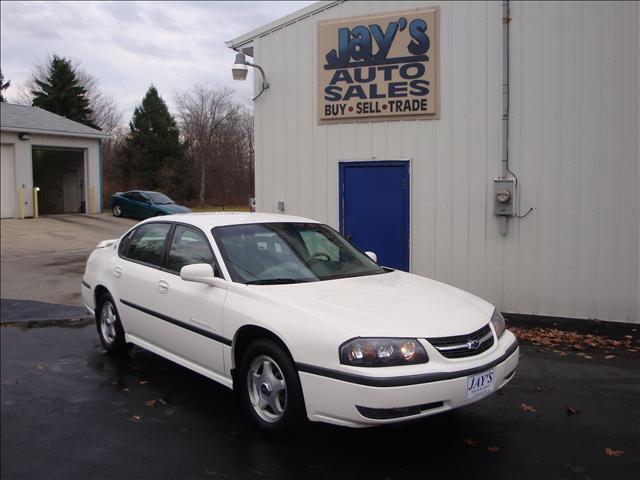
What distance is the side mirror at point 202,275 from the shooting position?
455 cm

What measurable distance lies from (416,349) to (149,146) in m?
38.5

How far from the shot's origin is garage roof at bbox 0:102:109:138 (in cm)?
2223

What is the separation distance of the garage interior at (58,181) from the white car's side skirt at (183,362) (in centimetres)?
2245

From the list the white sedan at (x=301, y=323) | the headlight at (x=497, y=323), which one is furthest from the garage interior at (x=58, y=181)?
the headlight at (x=497, y=323)

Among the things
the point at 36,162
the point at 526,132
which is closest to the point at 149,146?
the point at 36,162

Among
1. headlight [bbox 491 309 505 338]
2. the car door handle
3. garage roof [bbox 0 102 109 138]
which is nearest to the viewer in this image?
headlight [bbox 491 309 505 338]

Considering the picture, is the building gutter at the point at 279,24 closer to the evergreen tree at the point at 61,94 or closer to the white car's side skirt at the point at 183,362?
the white car's side skirt at the point at 183,362

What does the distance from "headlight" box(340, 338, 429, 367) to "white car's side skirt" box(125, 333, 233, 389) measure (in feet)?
3.93

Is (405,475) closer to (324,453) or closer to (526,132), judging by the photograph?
(324,453)

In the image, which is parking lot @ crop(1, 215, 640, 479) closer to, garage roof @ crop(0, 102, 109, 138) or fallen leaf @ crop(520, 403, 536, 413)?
fallen leaf @ crop(520, 403, 536, 413)

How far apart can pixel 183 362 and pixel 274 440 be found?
123cm

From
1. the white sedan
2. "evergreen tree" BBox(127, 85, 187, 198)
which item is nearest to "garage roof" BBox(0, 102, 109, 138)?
"evergreen tree" BBox(127, 85, 187, 198)

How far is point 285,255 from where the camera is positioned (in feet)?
16.4

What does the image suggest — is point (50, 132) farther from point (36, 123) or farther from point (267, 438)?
point (267, 438)
